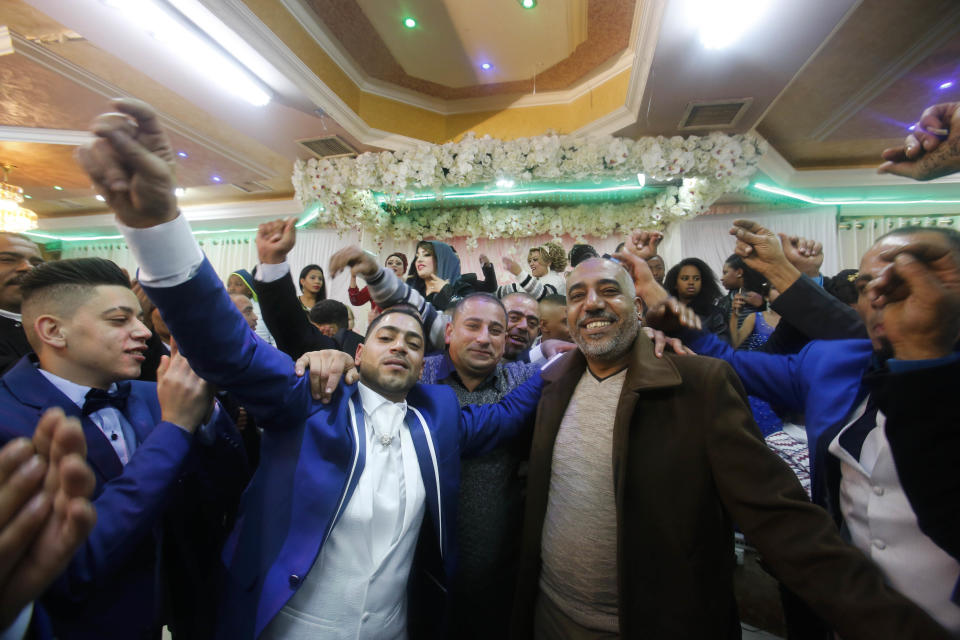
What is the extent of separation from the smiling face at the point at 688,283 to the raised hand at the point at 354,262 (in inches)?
106

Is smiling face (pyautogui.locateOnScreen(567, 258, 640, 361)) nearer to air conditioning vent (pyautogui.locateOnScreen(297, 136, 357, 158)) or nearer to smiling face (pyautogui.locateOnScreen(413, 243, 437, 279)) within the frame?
smiling face (pyautogui.locateOnScreen(413, 243, 437, 279))

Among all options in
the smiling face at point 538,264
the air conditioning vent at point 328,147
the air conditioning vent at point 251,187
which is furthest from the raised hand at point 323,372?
the air conditioning vent at point 251,187

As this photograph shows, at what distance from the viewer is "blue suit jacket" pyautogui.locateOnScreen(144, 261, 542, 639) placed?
1.08m

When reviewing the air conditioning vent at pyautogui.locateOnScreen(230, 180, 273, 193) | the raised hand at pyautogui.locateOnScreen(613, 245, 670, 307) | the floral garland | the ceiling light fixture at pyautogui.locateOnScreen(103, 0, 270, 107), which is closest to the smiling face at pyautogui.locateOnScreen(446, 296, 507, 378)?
the raised hand at pyautogui.locateOnScreen(613, 245, 670, 307)

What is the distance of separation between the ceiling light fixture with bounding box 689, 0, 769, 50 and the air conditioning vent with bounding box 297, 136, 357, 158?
164 inches

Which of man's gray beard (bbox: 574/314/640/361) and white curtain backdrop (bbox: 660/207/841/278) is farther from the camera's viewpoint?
white curtain backdrop (bbox: 660/207/841/278)

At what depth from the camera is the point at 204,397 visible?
1329 mm

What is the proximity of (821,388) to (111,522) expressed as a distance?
7.36ft

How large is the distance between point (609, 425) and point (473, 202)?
5739mm

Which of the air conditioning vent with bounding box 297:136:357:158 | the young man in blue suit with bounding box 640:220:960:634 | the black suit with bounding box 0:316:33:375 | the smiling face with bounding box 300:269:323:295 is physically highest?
the air conditioning vent with bounding box 297:136:357:158

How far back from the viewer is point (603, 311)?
176cm

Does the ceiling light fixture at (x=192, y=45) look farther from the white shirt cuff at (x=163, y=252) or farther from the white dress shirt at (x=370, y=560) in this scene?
the white dress shirt at (x=370, y=560)

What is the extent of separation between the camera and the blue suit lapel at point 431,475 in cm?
150

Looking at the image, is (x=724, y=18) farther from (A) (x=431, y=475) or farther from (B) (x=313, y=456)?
(B) (x=313, y=456)
